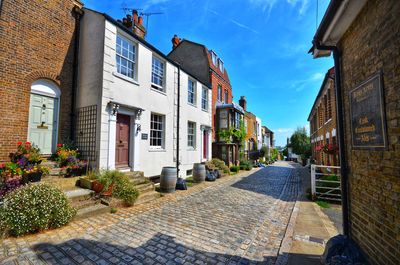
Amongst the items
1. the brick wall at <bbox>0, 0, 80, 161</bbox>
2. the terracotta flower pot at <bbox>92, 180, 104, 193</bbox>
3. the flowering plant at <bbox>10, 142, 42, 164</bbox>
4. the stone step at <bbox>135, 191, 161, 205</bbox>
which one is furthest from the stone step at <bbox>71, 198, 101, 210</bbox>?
the brick wall at <bbox>0, 0, 80, 161</bbox>

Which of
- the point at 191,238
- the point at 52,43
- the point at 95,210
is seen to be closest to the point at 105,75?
the point at 52,43

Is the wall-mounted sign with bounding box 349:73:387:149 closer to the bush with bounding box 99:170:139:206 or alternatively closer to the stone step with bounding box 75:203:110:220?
the bush with bounding box 99:170:139:206

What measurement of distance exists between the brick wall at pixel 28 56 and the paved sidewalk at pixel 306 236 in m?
8.44

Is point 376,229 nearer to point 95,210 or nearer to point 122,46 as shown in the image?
point 95,210

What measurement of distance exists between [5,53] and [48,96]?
1.71 metres

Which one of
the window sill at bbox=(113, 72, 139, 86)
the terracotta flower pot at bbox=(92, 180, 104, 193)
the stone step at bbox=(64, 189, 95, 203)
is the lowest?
the stone step at bbox=(64, 189, 95, 203)

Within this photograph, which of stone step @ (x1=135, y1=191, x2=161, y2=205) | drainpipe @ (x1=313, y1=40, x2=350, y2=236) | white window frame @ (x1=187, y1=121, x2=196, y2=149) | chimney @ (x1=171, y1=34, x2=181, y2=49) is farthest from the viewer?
chimney @ (x1=171, y1=34, x2=181, y2=49)

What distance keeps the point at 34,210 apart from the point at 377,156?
252 inches

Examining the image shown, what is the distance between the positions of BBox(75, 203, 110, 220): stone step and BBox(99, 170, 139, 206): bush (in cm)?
58

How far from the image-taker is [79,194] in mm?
5613

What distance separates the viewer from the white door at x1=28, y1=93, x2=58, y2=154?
272 inches

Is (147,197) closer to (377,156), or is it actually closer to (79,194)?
(79,194)

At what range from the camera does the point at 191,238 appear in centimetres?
418

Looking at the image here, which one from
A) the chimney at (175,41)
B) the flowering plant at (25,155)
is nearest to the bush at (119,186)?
the flowering plant at (25,155)
